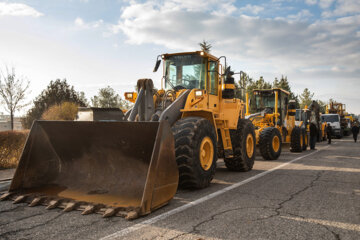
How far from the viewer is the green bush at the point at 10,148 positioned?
889cm

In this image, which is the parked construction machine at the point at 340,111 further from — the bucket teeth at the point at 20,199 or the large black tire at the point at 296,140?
the bucket teeth at the point at 20,199

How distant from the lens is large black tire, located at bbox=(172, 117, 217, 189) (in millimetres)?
5465

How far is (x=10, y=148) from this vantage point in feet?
29.8

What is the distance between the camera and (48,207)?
15.0 ft

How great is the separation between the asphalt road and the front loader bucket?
249 mm

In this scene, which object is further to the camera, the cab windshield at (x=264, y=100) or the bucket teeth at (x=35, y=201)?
the cab windshield at (x=264, y=100)

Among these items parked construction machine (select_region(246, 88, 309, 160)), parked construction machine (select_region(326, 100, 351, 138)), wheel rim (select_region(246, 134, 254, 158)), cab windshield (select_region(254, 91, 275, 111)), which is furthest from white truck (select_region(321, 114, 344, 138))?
wheel rim (select_region(246, 134, 254, 158))

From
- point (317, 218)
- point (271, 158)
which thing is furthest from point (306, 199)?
point (271, 158)

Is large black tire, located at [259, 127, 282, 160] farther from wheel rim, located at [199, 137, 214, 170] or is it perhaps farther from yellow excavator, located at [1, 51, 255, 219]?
wheel rim, located at [199, 137, 214, 170]

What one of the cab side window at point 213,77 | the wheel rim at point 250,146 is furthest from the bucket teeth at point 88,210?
the wheel rim at point 250,146

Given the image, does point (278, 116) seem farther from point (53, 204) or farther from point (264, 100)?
point (53, 204)

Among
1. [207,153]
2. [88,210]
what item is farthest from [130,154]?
[207,153]

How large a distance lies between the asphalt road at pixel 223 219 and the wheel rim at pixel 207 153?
0.48 meters

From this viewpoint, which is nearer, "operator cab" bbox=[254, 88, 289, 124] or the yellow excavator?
the yellow excavator
